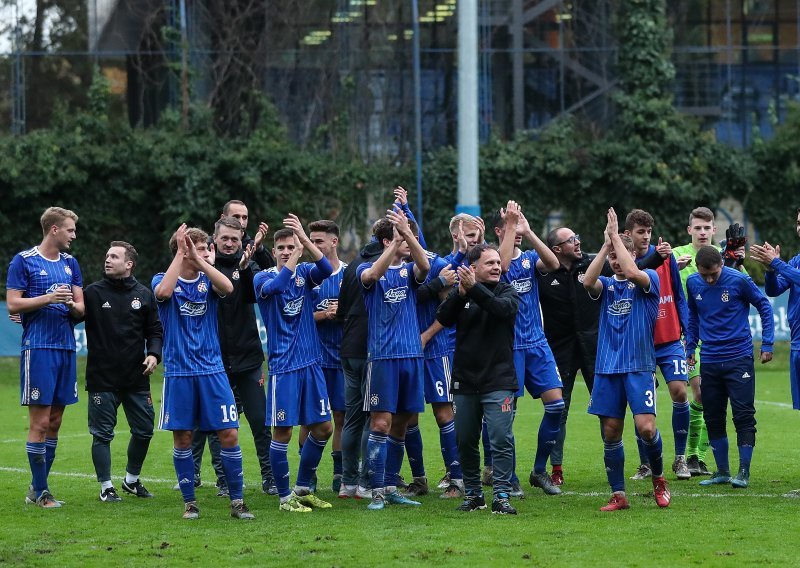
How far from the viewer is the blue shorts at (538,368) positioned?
36.5ft

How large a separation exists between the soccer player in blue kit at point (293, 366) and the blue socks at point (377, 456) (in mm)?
304

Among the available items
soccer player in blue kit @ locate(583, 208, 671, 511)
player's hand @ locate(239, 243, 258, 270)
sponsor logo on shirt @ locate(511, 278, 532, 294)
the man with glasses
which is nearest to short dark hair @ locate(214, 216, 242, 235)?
player's hand @ locate(239, 243, 258, 270)

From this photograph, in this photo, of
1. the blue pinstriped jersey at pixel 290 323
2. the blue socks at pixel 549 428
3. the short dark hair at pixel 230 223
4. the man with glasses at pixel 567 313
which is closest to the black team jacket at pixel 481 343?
the blue pinstriped jersey at pixel 290 323

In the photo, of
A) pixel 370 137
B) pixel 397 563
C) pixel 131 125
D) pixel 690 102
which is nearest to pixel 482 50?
pixel 370 137

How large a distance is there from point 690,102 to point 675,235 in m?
3.71

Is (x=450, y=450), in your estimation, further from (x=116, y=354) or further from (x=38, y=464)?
(x=38, y=464)

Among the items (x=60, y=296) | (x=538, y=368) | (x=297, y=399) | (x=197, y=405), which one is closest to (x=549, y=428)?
(x=538, y=368)

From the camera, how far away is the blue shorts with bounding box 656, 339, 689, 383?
37.9 ft

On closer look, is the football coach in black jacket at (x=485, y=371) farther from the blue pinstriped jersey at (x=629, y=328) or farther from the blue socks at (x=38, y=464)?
the blue socks at (x=38, y=464)

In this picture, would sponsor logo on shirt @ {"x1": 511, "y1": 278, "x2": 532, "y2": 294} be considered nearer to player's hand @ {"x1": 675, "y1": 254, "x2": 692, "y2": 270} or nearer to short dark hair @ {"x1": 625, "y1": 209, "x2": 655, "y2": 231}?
short dark hair @ {"x1": 625, "y1": 209, "x2": 655, "y2": 231}

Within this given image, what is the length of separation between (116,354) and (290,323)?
6.07 feet

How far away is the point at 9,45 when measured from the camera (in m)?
30.3

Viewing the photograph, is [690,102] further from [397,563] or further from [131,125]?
A: [397,563]

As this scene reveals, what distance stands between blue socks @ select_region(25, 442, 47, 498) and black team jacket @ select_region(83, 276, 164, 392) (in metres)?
0.71
